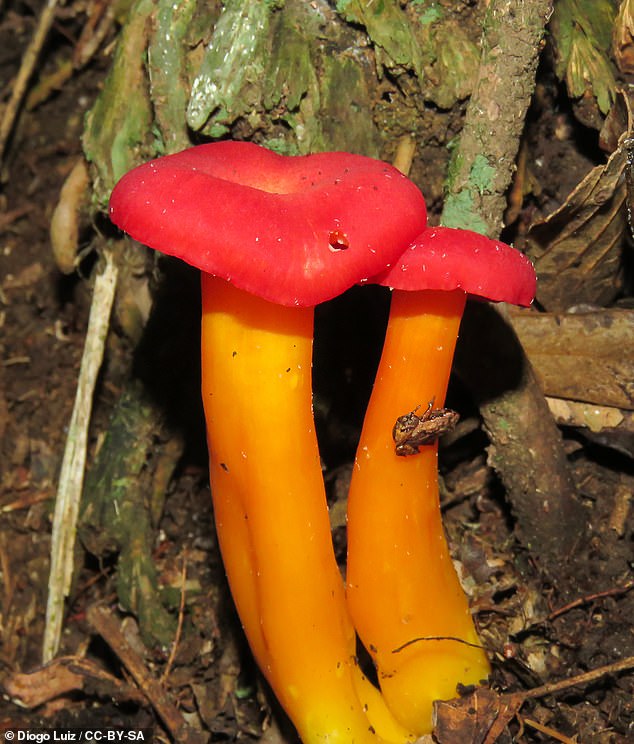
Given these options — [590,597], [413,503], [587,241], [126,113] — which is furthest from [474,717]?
[126,113]

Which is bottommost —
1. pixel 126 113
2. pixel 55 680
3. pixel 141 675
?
pixel 55 680

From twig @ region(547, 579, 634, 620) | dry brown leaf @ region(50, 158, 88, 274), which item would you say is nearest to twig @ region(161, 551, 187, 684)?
twig @ region(547, 579, 634, 620)

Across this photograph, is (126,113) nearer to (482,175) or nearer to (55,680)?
(482,175)

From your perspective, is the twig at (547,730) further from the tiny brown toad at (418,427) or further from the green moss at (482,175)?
the green moss at (482,175)

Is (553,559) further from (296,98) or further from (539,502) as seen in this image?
(296,98)

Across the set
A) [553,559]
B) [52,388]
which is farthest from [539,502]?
[52,388]

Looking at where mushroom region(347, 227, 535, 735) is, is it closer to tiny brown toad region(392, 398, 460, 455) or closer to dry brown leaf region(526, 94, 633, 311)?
tiny brown toad region(392, 398, 460, 455)

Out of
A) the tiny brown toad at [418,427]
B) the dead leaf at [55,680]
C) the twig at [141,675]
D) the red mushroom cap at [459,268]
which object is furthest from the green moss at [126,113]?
the dead leaf at [55,680]

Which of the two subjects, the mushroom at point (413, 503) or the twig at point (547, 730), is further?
the twig at point (547, 730)
